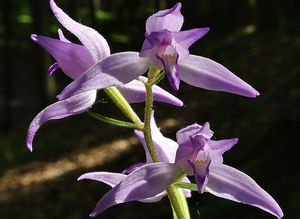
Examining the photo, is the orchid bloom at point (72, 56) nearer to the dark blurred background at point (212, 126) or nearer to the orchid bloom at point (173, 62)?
the orchid bloom at point (173, 62)

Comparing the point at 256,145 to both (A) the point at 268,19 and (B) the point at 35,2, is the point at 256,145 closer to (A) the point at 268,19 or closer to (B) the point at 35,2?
(B) the point at 35,2

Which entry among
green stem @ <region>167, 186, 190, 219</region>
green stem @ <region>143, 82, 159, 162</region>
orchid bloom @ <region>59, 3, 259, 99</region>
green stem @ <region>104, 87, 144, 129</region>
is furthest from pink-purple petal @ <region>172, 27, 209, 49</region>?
green stem @ <region>167, 186, 190, 219</region>

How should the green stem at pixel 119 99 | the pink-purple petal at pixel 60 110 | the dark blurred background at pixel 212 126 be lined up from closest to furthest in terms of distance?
the pink-purple petal at pixel 60 110 < the green stem at pixel 119 99 < the dark blurred background at pixel 212 126

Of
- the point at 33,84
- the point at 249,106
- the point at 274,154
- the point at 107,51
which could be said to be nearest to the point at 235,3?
the point at 33,84

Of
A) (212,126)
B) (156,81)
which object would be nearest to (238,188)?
(156,81)

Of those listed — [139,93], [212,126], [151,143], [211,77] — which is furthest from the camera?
[212,126]

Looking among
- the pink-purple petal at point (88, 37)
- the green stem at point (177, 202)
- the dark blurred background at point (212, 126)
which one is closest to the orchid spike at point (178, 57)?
the pink-purple petal at point (88, 37)

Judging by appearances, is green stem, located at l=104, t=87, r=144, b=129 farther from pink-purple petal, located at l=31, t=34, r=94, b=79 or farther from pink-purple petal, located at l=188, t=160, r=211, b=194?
pink-purple petal, located at l=188, t=160, r=211, b=194

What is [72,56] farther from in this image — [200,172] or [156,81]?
[200,172]
